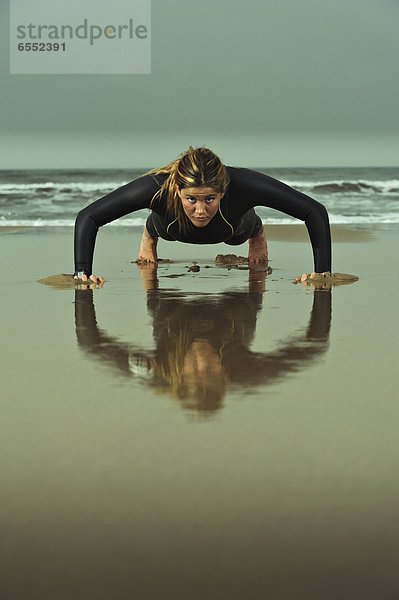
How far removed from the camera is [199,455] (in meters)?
0.76

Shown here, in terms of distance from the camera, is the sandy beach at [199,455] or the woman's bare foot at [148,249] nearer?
the sandy beach at [199,455]

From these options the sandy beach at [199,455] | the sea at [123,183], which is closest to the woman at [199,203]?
the sandy beach at [199,455]

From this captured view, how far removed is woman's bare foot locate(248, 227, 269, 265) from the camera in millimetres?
2820

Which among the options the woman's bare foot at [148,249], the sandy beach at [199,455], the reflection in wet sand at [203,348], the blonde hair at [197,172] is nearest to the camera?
the sandy beach at [199,455]

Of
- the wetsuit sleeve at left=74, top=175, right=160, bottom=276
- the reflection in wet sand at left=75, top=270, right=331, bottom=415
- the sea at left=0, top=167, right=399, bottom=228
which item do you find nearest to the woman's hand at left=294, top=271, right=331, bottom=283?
the reflection in wet sand at left=75, top=270, right=331, bottom=415

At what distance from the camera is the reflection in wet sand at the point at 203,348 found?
1044mm

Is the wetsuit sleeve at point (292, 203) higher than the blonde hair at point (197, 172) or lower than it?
lower

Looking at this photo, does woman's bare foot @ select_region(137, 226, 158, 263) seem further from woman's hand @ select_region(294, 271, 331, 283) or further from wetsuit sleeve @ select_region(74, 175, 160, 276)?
woman's hand @ select_region(294, 271, 331, 283)

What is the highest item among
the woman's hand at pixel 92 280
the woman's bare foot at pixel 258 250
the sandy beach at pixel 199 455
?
the woman's bare foot at pixel 258 250

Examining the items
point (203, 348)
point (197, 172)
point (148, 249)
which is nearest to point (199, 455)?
point (203, 348)

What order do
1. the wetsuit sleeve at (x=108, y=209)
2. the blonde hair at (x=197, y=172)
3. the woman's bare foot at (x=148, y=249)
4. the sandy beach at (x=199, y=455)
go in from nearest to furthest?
1. the sandy beach at (x=199, y=455)
2. the blonde hair at (x=197, y=172)
3. the wetsuit sleeve at (x=108, y=209)
4. the woman's bare foot at (x=148, y=249)

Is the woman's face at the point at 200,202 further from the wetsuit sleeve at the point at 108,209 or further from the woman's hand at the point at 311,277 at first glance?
the woman's hand at the point at 311,277

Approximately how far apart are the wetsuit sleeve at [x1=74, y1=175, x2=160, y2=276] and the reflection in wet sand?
0.34 meters

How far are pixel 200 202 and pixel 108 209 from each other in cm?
29
